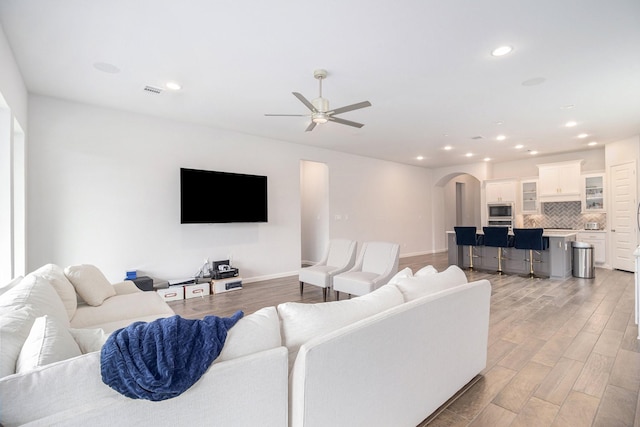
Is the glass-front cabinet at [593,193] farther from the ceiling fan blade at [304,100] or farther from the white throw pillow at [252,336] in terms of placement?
the white throw pillow at [252,336]

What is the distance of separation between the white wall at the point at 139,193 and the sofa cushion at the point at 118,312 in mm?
1919

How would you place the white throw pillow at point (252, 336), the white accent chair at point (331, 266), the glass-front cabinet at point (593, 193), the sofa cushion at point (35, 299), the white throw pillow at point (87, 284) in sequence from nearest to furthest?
the white throw pillow at point (252, 336) < the sofa cushion at point (35, 299) < the white throw pillow at point (87, 284) < the white accent chair at point (331, 266) < the glass-front cabinet at point (593, 193)

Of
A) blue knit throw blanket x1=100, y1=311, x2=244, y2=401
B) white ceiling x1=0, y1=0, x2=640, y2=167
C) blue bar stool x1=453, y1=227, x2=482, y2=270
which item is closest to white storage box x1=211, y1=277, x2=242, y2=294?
white ceiling x1=0, y1=0, x2=640, y2=167

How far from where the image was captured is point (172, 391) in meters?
0.99

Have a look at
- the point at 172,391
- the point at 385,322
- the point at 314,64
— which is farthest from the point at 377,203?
the point at 172,391

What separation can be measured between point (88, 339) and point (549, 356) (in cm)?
339

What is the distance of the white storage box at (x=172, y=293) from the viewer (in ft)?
15.1

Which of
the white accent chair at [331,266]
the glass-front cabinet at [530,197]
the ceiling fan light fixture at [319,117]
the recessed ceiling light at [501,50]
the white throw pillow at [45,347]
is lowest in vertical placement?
the white accent chair at [331,266]

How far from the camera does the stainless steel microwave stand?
8483 millimetres

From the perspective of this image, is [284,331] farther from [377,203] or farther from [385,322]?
[377,203]

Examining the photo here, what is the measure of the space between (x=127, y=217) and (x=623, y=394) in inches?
225

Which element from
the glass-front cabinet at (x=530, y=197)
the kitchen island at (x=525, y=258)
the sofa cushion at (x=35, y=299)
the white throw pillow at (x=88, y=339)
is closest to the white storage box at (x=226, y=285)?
the sofa cushion at (x=35, y=299)

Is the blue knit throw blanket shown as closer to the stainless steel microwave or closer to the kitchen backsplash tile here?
the stainless steel microwave

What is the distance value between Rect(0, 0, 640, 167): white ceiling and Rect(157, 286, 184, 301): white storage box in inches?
106
